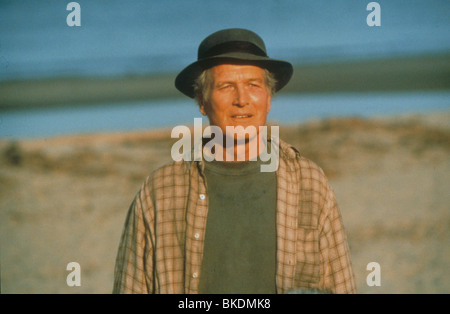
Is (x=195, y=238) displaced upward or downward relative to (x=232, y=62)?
downward

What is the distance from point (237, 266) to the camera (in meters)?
2.11

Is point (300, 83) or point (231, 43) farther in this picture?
point (300, 83)

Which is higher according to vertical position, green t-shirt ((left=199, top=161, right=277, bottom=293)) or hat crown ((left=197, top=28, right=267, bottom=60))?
hat crown ((left=197, top=28, right=267, bottom=60))

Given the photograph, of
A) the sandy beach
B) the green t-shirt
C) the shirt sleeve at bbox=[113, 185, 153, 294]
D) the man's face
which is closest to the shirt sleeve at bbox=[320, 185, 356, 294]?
the green t-shirt

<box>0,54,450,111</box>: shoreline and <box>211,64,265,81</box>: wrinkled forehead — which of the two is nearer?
<box>211,64,265,81</box>: wrinkled forehead

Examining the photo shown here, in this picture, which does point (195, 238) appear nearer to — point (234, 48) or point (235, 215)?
point (235, 215)

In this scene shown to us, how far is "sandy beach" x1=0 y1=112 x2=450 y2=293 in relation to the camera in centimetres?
459

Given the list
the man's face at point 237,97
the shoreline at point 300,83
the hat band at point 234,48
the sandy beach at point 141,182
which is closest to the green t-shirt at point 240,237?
the man's face at point 237,97

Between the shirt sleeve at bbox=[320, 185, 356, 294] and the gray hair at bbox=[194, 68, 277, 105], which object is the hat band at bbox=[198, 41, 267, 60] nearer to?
the gray hair at bbox=[194, 68, 277, 105]

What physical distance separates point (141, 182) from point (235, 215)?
4.49m

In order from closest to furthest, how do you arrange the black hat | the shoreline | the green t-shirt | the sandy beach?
the green t-shirt, the black hat, the sandy beach, the shoreline

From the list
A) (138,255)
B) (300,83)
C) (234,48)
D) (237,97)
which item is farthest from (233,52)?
(300,83)

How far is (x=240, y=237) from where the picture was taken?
6.96ft
